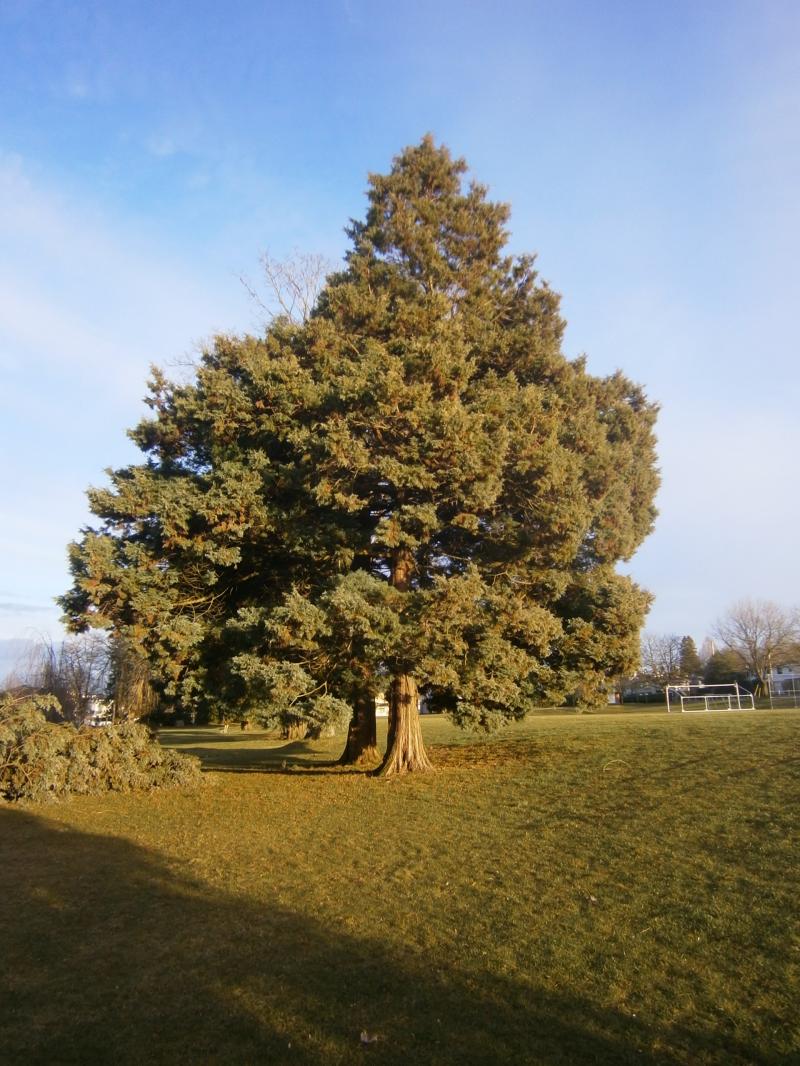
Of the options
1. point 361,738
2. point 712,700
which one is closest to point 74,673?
point 361,738

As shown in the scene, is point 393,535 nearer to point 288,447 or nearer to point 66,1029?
A: point 288,447

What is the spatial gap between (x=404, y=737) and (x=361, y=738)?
388 cm

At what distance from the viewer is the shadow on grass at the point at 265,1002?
4754mm

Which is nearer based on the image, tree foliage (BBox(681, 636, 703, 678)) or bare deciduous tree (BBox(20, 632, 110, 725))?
bare deciduous tree (BBox(20, 632, 110, 725))

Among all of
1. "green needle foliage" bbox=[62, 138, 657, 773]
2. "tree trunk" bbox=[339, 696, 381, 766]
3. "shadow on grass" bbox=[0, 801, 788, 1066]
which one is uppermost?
"green needle foliage" bbox=[62, 138, 657, 773]

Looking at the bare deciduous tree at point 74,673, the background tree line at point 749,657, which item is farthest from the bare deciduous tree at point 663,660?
the bare deciduous tree at point 74,673

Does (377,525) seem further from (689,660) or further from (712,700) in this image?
(689,660)

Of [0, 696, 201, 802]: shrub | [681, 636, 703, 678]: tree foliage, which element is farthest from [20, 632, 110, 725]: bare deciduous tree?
[681, 636, 703, 678]: tree foliage

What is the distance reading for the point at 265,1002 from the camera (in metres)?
5.51

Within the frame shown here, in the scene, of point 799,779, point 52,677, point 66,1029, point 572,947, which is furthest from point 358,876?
point 52,677

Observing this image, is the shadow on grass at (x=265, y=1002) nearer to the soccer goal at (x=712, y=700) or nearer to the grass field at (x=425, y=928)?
the grass field at (x=425, y=928)

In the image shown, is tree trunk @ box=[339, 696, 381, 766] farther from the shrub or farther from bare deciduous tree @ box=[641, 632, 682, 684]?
bare deciduous tree @ box=[641, 632, 682, 684]

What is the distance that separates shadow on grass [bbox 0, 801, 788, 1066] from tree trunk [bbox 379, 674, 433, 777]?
10198 mm

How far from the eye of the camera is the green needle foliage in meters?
15.2
